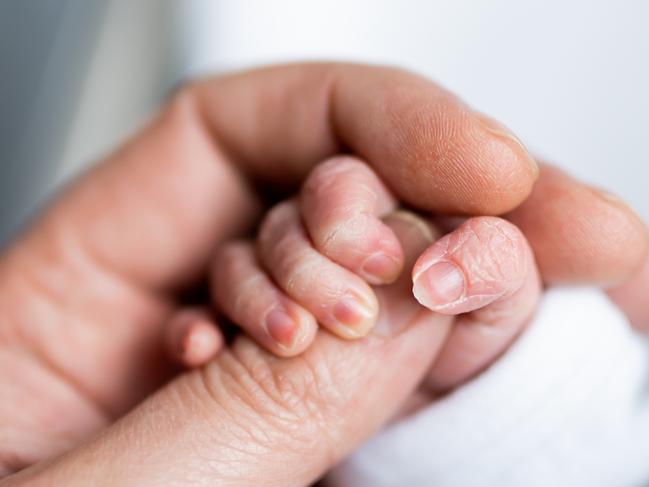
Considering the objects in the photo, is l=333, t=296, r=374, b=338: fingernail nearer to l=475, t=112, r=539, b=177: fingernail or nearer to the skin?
the skin

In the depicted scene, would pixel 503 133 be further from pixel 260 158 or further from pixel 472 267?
pixel 260 158

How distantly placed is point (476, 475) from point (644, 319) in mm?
176

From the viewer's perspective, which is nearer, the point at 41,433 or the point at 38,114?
the point at 41,433

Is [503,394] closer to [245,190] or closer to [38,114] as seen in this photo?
[245,190]

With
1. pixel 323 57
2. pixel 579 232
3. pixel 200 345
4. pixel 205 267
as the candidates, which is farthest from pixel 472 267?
pixel 323 57

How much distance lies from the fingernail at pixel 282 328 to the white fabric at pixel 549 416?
14 centimetres

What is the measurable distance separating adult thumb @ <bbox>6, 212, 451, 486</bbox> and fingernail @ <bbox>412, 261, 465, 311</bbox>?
6cm

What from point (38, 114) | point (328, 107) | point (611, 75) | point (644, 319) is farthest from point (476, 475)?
point (38, 114)

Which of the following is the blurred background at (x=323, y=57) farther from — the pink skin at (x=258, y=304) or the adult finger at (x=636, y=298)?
the pink skin at (x=258, y=304)

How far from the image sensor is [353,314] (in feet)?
1.62

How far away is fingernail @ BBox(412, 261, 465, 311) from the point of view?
450mm

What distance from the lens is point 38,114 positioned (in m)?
1.26

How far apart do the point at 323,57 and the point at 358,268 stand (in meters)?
0.57

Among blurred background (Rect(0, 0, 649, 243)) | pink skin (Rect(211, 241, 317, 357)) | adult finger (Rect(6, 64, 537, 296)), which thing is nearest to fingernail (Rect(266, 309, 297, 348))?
pink skin (Rect(211, 241, 317, 357))
